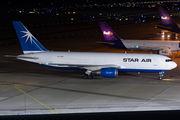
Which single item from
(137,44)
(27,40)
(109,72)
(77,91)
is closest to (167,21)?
(137,44)

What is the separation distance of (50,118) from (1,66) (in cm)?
3564

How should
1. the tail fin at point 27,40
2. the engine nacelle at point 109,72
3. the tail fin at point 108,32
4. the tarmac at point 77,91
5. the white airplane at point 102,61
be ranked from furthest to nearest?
the tail fin at point 108,32, the tail fin at point 27,40, the white airplane at point 102,61, the engine nacelle at point 109,72, the tarmac at point 77,91

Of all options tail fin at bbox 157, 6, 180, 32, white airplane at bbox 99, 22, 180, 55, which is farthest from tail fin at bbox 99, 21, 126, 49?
tail fin at bbox 157, 6, 180, 32

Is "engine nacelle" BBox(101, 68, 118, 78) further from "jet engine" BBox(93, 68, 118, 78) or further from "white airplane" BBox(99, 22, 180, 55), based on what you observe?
"white airplane" BBox(99, 22, 180, 55)

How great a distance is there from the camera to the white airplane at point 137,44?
2216 inches

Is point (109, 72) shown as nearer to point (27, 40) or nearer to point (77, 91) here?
point (77, 91)

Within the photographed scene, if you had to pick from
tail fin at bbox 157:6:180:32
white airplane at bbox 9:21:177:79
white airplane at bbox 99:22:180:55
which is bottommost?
white airplane at bbox 9:21:177:79

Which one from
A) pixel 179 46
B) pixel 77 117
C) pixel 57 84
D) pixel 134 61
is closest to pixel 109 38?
pixel 179 46

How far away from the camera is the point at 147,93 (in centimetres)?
3130

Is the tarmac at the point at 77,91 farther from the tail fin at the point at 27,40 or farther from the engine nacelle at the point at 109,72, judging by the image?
the tail fin at the point at 27,40

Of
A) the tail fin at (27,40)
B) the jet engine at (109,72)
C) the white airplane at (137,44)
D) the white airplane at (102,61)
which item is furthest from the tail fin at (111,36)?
the jet engine at (109,72)

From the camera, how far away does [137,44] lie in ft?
189

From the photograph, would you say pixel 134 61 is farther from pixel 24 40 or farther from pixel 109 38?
pixel 109 38

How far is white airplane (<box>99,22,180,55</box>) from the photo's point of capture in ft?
185
